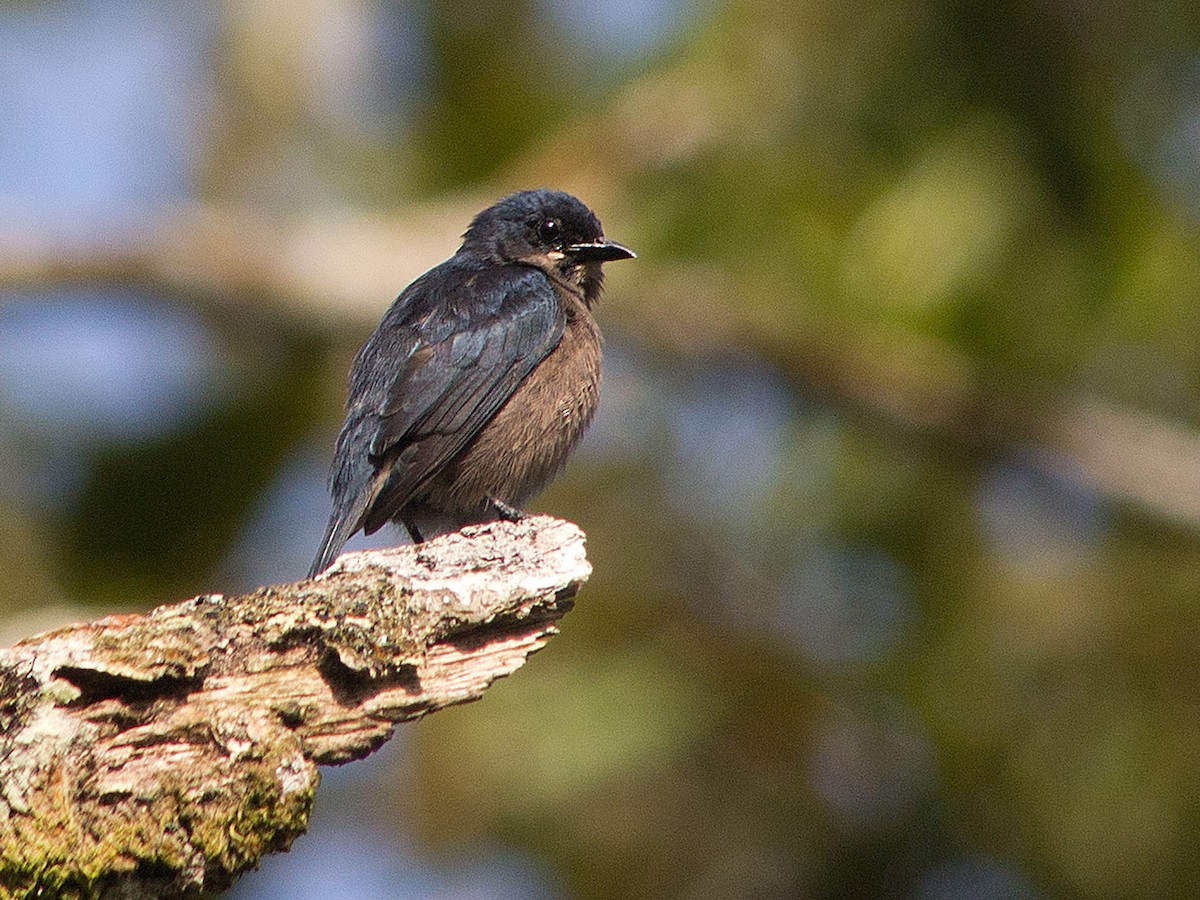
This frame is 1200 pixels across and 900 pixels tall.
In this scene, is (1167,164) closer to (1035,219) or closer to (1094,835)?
(1035,219)

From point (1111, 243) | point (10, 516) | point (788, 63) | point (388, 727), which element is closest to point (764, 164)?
point (788, 63)

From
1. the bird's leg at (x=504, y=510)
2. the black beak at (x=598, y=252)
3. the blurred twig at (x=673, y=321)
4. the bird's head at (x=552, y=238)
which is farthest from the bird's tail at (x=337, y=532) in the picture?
the blurred twig at (x=673, y=321)

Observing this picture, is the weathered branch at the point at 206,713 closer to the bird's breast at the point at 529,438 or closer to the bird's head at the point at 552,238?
the bird's breast at the point at 529,438

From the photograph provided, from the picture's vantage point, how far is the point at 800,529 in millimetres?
13398

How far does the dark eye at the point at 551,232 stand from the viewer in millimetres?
7820

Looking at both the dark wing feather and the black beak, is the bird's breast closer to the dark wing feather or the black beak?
the dark wing feather


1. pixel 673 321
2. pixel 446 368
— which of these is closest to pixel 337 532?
pixel 446 368

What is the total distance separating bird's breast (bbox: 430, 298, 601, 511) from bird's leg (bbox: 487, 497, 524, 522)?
1.8 inches

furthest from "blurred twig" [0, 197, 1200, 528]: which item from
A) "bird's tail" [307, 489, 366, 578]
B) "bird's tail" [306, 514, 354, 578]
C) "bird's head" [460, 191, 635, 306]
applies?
"bird's tail" [306, 514, 354, 578]

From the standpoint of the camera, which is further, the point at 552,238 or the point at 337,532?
the point at 552,238

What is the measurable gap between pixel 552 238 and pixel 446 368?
51.8 inches

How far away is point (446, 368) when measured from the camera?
6.79m

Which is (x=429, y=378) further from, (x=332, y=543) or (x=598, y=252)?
(x=598, y=252)

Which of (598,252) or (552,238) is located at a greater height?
(552,238)
